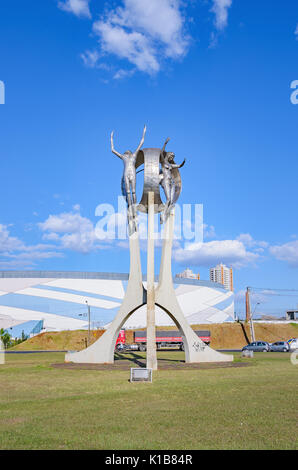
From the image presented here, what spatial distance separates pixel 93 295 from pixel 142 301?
53.7 m

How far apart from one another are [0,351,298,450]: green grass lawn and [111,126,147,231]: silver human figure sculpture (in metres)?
11.5

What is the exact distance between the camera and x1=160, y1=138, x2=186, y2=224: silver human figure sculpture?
2812cm

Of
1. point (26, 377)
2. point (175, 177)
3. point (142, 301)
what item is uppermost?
point (175, 177)

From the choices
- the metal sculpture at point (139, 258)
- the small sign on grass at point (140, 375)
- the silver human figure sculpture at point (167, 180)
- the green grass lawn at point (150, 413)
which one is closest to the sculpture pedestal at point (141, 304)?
the metal sculpture at point (139, 258)

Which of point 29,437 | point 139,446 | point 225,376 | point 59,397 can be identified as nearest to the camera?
point 139,446

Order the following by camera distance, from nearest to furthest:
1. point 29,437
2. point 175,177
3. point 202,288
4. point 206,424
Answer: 1. point 29,437
2. point 206,424
3. point 175,177
4. point 202,288

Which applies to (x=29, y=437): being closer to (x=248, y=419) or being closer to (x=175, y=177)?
(x=248, y=419)

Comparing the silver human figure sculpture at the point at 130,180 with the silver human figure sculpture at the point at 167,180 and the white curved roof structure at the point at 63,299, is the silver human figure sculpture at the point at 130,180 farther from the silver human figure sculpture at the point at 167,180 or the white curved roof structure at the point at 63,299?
the white curved roof structure at the point at 63,299

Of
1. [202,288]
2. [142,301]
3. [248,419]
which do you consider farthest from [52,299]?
[248,419]

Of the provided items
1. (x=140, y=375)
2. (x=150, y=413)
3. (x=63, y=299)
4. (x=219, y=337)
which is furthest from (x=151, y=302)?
(x=63, y=299)

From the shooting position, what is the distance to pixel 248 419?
10156mm

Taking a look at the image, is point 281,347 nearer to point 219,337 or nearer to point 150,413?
point 219,337

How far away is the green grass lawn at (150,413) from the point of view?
815cm

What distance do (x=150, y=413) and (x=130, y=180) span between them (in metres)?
18.4
